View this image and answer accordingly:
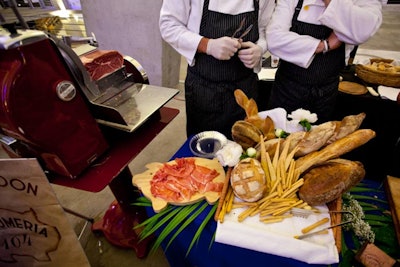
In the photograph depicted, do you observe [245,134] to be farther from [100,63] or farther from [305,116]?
[100,63]

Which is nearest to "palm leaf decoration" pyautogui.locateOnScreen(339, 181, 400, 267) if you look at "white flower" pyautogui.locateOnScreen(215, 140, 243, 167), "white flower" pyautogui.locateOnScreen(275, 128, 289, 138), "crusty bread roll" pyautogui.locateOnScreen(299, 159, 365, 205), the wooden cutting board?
the wooden cutting board

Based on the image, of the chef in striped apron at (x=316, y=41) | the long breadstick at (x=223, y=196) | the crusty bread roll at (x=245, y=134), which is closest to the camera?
the long breadstick at (x=223, y=196)

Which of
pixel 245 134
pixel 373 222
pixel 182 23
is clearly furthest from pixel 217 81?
pixel 373 222

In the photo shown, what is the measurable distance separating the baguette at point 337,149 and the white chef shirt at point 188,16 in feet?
2.60

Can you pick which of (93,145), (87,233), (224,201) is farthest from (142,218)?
(224,201)

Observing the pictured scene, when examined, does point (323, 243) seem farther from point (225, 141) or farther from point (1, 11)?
point (1, 11)

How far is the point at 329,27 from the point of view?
4.33 ft

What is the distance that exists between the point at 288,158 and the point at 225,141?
15.1 inches

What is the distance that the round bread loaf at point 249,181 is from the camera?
847 millimetres

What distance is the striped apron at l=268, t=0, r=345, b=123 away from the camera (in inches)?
56.4

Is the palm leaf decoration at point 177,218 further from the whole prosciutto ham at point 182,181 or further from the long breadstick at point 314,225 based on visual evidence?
the long breadstick at point 314,225

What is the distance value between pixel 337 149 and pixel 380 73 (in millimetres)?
1441

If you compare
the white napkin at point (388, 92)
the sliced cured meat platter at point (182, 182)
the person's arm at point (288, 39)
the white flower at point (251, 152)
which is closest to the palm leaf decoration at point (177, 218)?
the sliced cured meat platter at point (182, 182)

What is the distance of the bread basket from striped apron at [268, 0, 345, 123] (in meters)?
0.52
